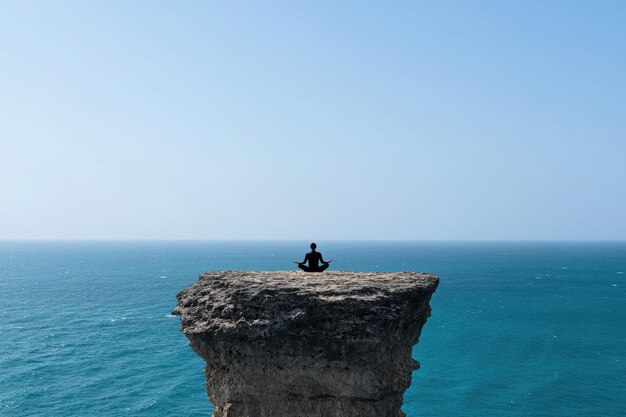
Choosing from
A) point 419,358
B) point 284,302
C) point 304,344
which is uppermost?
point 284,302

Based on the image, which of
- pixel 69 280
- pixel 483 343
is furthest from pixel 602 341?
pixel 69 280

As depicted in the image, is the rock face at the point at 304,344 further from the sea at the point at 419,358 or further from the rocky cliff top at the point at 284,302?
the sea at the point at 419,358

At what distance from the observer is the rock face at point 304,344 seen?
1113cm

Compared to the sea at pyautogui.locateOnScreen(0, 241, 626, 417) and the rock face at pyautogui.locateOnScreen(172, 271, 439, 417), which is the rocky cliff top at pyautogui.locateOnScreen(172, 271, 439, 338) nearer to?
the rock face at pyautogui.locateOnScreen(172, 271, 439, 417)

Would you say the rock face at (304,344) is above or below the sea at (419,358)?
above

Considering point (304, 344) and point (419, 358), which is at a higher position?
point (304, 344)

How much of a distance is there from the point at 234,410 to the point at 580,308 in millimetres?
96537

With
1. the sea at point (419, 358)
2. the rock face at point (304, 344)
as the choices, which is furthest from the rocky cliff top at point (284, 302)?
the sea at point (419, 358)

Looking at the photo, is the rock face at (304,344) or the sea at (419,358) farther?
the sea at (419,358)

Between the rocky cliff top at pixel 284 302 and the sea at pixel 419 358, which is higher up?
the rocky cliff top at pixel 284 302

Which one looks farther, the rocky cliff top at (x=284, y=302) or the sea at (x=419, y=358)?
the sea at (x=419, y=358)

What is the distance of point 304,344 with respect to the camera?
36.7 ft

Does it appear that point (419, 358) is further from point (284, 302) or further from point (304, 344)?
point (284, 302)

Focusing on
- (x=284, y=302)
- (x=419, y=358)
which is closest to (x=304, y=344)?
(x=284, y=302)
